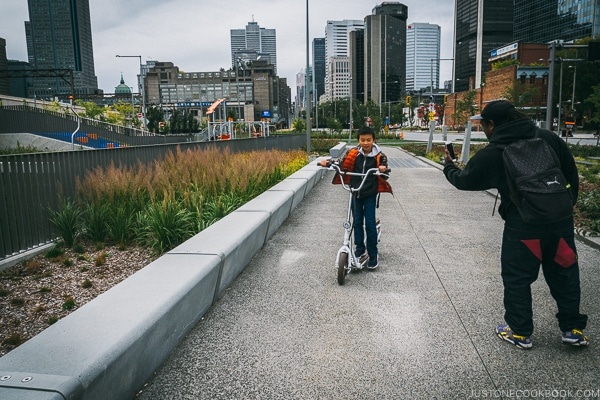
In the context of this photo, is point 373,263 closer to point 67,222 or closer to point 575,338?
point 575,338

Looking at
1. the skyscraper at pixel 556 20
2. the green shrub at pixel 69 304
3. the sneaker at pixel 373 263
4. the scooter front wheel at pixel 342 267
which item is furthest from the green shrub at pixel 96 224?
the skyscraper at pixel 556 20

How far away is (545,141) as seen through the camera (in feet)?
12.8

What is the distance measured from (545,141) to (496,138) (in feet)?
1.18

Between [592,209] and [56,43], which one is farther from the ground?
[56,43]

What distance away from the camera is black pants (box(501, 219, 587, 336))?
3902 millimetres

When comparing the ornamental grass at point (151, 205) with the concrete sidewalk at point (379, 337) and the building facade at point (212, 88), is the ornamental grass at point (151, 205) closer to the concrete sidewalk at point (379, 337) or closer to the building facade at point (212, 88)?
the concrete sidewalk at point (379, 337)

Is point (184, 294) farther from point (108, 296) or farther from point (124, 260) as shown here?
point (124, 260)

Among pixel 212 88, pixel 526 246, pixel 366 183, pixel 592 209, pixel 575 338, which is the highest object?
pixel 212 88

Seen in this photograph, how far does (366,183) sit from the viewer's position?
20.3ft

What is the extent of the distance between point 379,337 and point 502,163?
5.90ft

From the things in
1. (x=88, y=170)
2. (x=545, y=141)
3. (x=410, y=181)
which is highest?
(x=545, y=141)

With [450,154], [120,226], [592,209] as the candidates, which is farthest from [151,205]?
[592,209]

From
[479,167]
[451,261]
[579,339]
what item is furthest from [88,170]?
[579,339]

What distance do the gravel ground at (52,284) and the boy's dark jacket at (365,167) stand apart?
2.78 metres
